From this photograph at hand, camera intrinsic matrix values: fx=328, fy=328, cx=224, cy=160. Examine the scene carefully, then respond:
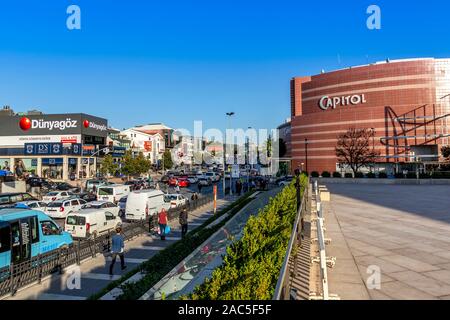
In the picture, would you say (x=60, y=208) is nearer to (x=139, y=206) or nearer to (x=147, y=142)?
(x=139, y=206)

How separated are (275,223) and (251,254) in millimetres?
2242

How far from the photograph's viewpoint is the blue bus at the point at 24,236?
10609mm

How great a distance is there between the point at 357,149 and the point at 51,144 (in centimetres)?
5903

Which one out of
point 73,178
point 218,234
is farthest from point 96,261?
point 73,178

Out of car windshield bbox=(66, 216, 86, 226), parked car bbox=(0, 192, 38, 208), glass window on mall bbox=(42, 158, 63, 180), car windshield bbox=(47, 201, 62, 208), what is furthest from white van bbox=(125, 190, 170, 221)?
glass window on mall bbox=(42, 158, 63, 180)

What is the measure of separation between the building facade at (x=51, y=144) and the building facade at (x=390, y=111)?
45088 mm

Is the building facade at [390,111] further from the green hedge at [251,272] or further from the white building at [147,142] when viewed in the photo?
the white building at [147,142]

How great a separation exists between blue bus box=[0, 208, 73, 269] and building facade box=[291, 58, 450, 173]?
181 ft

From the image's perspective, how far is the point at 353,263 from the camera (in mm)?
7852

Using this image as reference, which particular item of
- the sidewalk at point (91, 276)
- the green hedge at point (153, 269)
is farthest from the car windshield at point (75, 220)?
the green hedge at point (153, 269)

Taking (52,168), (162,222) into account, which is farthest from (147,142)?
(162,222)

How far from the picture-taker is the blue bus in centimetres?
1061

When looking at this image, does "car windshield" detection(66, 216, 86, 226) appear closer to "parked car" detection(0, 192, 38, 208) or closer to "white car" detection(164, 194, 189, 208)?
"white car" detection(164, 194, 189, 208)

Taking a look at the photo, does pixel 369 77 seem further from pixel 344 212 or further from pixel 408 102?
pixel 344 212
